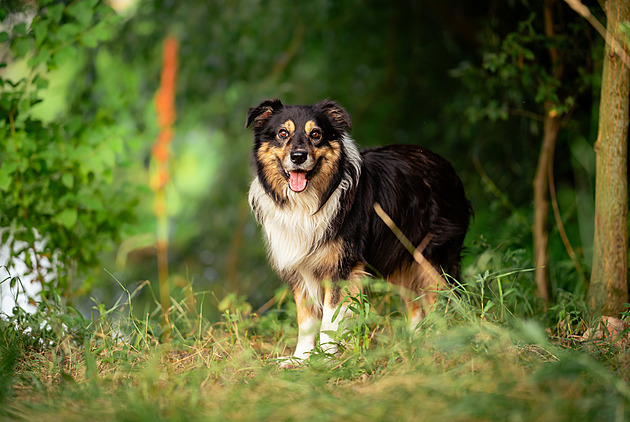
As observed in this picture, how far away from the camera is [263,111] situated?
3.99 metres

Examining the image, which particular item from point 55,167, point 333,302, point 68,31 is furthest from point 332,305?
point 68,31

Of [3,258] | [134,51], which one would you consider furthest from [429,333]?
[134,51]

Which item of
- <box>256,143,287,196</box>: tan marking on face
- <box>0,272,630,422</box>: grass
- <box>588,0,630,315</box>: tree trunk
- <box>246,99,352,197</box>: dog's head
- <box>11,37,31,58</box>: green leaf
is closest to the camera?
<box>0,272,630,422</box>: grass

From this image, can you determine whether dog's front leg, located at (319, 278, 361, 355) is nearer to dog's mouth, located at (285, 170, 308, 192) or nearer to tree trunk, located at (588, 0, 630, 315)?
dog's mouth, located at (285, 170, 308, 192)

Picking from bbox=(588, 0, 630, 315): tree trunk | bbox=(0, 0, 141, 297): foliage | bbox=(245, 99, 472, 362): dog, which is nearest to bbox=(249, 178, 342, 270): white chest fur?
bbox=(245, 99, 472, 362): dog

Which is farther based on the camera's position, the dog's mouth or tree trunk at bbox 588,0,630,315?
the dog's mouth

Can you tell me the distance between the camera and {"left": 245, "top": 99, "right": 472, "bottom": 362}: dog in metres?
3.79

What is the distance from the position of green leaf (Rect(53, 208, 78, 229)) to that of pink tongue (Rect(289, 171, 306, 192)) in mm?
1586

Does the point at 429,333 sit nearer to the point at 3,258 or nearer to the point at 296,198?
the point at 296,198

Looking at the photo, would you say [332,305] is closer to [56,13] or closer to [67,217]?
[67,217]

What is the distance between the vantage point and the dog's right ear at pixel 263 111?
3929mm

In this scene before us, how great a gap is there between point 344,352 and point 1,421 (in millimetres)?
1571

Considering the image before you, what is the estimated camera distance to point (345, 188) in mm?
3848

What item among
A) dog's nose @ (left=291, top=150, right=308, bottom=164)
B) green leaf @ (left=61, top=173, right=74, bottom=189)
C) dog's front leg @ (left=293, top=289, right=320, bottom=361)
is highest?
green leaf @ (left=61, top=173, right=74, bottom=189)
